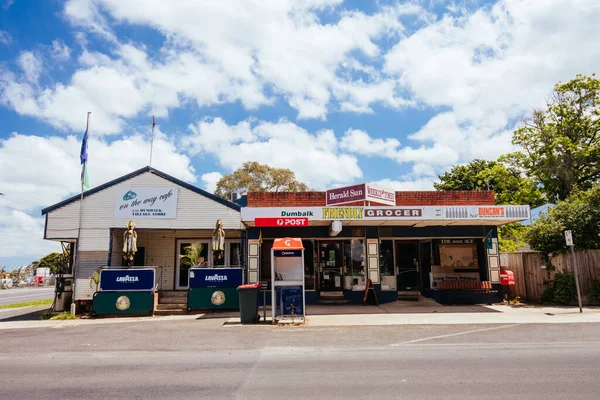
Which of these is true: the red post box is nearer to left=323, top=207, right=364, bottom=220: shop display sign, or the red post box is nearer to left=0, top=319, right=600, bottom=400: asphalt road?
left=0, top=319, right=600, bottom=400: asphalt road

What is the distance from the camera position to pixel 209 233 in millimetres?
20328

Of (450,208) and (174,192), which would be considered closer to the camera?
(450,208)

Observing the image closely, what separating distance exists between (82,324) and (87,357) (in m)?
6.04

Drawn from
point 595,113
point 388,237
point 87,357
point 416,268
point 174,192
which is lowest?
point 87,357

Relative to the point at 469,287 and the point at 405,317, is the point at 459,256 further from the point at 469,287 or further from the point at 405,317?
the point at 405,317

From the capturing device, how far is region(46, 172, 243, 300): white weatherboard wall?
17.5 metres

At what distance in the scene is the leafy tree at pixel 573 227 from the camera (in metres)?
16.3

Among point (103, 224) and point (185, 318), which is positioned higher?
point (103, 224)

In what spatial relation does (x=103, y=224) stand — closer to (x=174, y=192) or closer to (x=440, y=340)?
(x=174, y=192)

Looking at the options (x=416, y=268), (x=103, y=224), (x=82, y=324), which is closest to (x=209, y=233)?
(x=103, y=224)

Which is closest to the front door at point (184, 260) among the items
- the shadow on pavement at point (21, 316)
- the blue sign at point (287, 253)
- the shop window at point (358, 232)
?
the shadow on pavement at point (21, 316)

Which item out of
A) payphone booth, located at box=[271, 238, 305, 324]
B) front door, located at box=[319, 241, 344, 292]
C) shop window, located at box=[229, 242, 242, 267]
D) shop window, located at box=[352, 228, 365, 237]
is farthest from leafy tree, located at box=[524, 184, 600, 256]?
shop window, located at box=[229, 242, 242, 267]

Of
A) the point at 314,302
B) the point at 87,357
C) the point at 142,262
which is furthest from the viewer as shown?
the point at 142,262

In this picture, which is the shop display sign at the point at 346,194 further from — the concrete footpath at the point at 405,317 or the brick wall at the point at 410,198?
the concrete footpath at the point at 405,317
